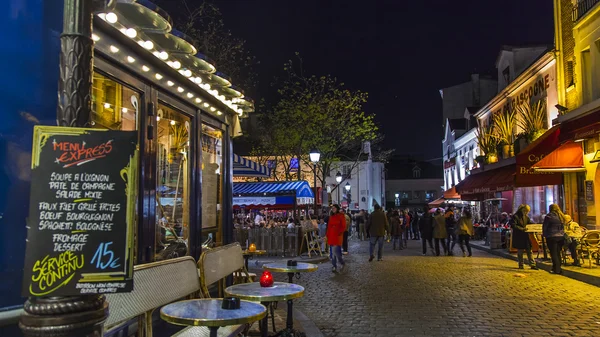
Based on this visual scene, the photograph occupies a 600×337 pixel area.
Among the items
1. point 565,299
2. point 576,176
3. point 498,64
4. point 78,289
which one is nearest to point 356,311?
point 565,299

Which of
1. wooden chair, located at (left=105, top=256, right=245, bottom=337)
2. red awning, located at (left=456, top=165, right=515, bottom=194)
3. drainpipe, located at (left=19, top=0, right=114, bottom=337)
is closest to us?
drainpipe, located at (left=19, top=0, right=114, bottom=337)

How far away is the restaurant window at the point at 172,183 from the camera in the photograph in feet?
19.9

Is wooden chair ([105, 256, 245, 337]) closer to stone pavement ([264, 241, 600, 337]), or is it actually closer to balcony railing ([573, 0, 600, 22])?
stone pavement ([264, 241, 600, 337])

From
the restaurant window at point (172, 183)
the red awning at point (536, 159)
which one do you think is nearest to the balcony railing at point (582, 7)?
the red awning at point (536, 159)

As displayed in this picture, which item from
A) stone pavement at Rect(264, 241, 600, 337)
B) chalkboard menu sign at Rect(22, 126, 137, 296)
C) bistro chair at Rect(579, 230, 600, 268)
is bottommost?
stone pavement at Rect(264, 241, 600, 337)

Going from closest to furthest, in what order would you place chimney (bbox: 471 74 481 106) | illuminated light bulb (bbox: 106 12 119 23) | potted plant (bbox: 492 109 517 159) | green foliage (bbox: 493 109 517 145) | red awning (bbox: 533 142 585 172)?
illuminated light bulb (bbox: 106 12 119 23), red awning (bbox: 533 142 585 172), potted plant (bbox: 492 109 517 159), green foliage (bbox: 493 109 517 145), chimney (bbox: 471 74 481 106)

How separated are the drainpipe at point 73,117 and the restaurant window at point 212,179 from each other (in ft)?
15.4

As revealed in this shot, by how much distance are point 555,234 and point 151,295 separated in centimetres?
1124

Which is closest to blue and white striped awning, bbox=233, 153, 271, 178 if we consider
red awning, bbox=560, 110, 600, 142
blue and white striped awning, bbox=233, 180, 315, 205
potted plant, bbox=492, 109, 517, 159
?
blue and white striped awning, bbox=233, 180, 315, 205

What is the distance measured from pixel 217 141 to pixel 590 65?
13606 millimetres

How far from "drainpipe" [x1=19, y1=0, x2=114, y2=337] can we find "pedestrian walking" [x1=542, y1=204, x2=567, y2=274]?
12.5 m

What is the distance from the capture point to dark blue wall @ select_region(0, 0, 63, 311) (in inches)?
128

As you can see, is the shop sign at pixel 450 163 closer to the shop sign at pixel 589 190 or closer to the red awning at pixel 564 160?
the red awning at pixel 564 160

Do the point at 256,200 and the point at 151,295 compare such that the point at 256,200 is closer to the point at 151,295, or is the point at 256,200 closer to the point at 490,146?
the point at 490,146
